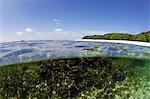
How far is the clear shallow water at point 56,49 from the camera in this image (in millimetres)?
6770

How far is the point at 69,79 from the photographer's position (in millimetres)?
7160

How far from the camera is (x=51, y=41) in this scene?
271 inches

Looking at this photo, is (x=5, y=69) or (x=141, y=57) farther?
(x=141, y=57)

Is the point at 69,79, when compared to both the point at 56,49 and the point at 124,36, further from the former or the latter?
the point at 124,36

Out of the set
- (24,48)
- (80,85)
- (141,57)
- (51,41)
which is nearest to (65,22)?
(51,41)

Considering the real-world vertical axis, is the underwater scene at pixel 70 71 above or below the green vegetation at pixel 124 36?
below

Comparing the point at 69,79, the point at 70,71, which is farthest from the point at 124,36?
the point at 69,79

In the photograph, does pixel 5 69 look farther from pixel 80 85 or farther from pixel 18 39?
pixel 80 85

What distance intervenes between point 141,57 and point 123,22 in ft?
3.50

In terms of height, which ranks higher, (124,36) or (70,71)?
(124,36)

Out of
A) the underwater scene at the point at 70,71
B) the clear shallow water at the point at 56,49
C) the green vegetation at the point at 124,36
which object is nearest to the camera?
the clear shallow water at the point at 56,49

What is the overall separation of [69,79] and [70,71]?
184mm

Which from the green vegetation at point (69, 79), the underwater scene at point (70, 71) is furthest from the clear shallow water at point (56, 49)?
the green vegetation at point (69, 79)

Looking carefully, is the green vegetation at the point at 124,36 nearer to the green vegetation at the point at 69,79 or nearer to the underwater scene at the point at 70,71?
the underwater scene at the point at 70,71
